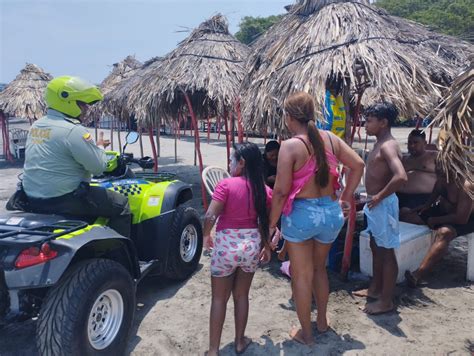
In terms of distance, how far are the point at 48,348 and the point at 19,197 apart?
1286mm

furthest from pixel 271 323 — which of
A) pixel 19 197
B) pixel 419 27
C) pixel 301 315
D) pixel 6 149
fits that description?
pixel 6 149

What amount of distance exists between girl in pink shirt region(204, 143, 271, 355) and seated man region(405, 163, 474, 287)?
87.3 inches

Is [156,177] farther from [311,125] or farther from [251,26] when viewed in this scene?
[251,26]

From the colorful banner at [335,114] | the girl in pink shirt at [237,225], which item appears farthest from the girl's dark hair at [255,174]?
the colorful banner at [335,114]

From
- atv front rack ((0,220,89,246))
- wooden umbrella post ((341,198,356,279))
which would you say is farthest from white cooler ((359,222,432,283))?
atv front rack ((0,220,89,246))

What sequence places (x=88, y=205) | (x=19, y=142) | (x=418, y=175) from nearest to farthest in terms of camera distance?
(x=88, y=205) < (x=418, y=175) < (x=19, y=142)

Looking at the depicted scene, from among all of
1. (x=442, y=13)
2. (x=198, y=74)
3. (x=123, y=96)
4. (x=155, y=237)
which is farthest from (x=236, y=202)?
(x=442, y=13)

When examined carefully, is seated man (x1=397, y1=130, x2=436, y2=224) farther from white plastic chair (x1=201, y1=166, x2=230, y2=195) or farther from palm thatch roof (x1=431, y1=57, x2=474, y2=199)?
white plastic chair (x1=201, y1=166, x2=230, y2=195)

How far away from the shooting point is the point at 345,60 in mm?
4699

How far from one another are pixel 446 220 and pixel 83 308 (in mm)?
3789

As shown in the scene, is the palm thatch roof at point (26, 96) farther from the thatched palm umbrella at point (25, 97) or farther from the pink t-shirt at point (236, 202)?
the pink t-shirt at point (236, 202)

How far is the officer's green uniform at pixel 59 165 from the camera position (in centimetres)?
295

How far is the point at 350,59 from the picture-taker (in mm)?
4727

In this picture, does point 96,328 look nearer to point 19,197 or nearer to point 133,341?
point 133,341
